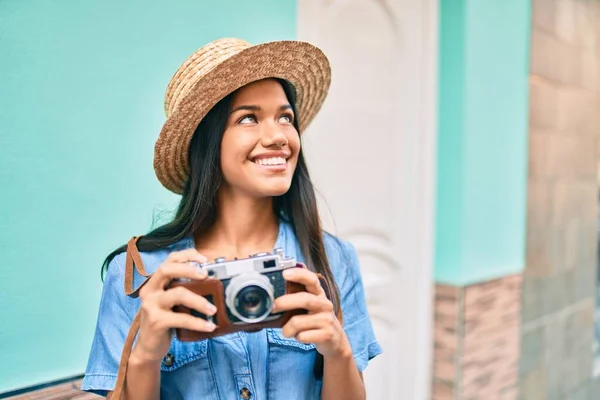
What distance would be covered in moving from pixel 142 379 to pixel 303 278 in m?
0.33

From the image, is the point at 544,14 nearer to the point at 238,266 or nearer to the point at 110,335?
the point at 238,266

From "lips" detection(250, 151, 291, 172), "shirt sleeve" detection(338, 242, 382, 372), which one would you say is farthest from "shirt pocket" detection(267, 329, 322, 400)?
"lips" detection(250, 151, 291, 172)

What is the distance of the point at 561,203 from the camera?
3.00 m

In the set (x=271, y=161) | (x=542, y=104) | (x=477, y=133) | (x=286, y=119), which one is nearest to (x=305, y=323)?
(x=271, y=161)

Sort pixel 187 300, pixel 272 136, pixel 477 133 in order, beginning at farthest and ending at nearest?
pixel 477 133, pixel 272 136, pixel 187 300

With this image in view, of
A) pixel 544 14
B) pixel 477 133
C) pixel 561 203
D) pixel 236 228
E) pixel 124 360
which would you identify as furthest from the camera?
pixel 561 203

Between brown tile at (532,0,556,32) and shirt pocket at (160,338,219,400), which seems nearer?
shirt pocket at (160,338,219,400)

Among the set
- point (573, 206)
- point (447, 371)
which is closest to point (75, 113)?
point (447, 371)

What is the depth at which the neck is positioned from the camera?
112 cm

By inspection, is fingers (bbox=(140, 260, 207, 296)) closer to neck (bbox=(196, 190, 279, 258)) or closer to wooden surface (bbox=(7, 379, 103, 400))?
neck (bbox=(196, 190, 279, 258))

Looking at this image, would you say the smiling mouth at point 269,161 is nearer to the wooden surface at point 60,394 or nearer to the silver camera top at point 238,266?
the silver camera top at point 238,266

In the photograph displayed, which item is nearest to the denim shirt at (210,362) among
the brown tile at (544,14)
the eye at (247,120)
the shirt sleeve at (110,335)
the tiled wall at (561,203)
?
the shirt sleeve at (110,335)

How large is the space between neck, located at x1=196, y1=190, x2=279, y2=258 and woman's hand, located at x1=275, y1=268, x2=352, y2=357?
29 centimetres

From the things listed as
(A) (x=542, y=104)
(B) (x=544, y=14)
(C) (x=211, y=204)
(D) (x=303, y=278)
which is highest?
(B) (x=544, y=14)
